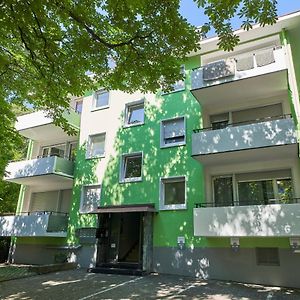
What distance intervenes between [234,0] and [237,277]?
33.4 feet

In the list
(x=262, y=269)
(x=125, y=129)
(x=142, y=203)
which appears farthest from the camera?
(x=125, y=129)

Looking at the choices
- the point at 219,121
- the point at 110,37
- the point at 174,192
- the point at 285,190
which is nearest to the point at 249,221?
the point at 285,190

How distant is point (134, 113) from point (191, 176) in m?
5.41

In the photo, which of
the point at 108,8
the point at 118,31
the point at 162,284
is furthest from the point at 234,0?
the point at 162,284

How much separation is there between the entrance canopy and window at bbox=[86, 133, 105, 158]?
3507 millimetres

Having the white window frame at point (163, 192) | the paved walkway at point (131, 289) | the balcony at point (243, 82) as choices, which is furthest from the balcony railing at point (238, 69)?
the paved walkway at point (131, 289)

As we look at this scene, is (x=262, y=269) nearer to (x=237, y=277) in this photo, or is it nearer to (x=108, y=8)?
(x=237, y=277)

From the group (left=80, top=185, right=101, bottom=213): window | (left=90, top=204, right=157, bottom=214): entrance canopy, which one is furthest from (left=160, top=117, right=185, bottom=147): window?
(left=80, top=185, right=101, bottom=213): window

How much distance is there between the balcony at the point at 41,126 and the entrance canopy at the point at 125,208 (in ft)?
18.7

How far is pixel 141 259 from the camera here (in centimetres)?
1366

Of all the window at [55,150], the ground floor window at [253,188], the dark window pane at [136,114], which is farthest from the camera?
the window at [55,150]

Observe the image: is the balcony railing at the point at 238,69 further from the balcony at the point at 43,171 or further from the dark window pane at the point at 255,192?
the balcony at the point at 43,171

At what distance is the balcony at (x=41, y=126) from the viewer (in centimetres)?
1833

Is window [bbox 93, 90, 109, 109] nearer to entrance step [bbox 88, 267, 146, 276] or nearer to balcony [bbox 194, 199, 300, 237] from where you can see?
entrance step [bbox 88, 267, 146, 276]
